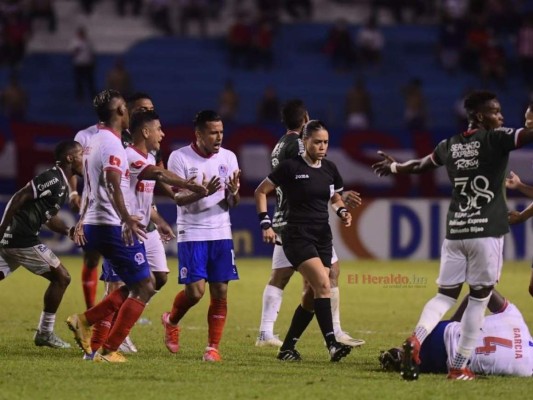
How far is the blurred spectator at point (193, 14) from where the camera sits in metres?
31.7

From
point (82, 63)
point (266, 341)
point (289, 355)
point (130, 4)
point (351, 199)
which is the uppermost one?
point (130, 4)

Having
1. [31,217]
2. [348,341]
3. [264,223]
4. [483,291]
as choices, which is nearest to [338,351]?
[348,341]

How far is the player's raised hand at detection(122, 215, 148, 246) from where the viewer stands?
9570 millimetres

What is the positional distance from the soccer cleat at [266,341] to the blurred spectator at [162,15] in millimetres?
21058

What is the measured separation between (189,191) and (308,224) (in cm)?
113

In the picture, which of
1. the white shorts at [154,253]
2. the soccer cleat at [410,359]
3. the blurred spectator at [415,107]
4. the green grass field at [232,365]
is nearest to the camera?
the green grass field at [232,365]

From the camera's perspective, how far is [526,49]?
97.3 ft

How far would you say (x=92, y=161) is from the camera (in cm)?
1005

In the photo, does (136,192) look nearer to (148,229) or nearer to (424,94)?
(148,229)

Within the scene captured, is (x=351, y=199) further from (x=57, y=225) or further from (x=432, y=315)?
(x=57, y=225)

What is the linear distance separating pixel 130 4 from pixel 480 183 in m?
24.7

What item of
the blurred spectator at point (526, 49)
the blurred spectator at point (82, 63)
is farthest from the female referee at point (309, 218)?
the blurred spectator at point (526, 49)

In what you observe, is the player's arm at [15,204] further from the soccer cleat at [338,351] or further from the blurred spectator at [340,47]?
the blurred spectator at [340,47]

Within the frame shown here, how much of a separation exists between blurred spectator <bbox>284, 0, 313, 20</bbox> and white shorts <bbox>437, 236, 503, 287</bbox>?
2375 cm
